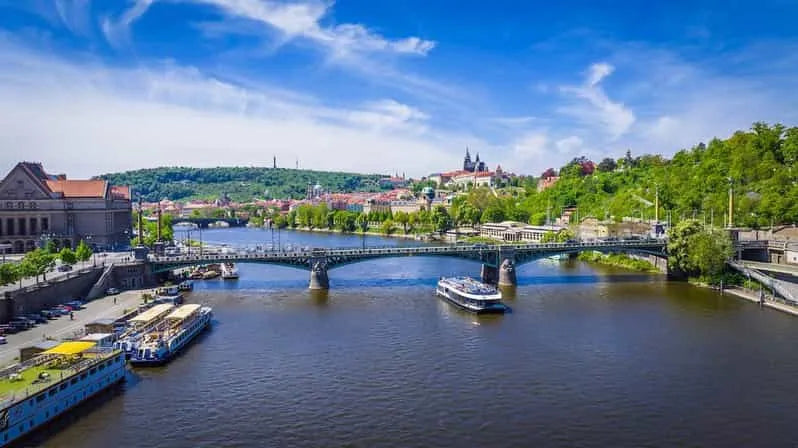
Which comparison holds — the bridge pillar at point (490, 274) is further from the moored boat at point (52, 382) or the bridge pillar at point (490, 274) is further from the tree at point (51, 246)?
the tree at point (51, 246)

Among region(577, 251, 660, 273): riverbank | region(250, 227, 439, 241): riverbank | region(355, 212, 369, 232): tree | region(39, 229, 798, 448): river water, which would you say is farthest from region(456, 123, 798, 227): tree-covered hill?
region(355, 212, 369, 232): tree

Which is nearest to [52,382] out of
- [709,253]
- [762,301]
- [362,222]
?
[762,301]

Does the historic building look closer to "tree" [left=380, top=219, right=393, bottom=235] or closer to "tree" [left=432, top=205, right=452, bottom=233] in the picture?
"tree" [left=380, top=219, right=393, bottom=235]

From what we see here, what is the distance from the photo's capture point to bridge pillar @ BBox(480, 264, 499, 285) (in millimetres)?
70188

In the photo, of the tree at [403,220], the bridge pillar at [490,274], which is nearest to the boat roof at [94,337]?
the bridge pillar at [490,274]

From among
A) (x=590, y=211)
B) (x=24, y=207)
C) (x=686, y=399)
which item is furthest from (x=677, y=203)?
(x=24, y=207)

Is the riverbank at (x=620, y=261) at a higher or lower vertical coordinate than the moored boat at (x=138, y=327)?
higher

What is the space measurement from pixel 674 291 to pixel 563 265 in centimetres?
2507

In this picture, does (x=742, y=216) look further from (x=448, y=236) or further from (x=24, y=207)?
(x=24, y=207)

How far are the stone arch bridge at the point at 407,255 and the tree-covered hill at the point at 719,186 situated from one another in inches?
808

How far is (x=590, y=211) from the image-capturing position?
446 ft

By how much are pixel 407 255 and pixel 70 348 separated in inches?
1549

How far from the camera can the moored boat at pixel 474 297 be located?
53094mm

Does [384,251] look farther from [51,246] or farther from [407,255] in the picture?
[51,246]
